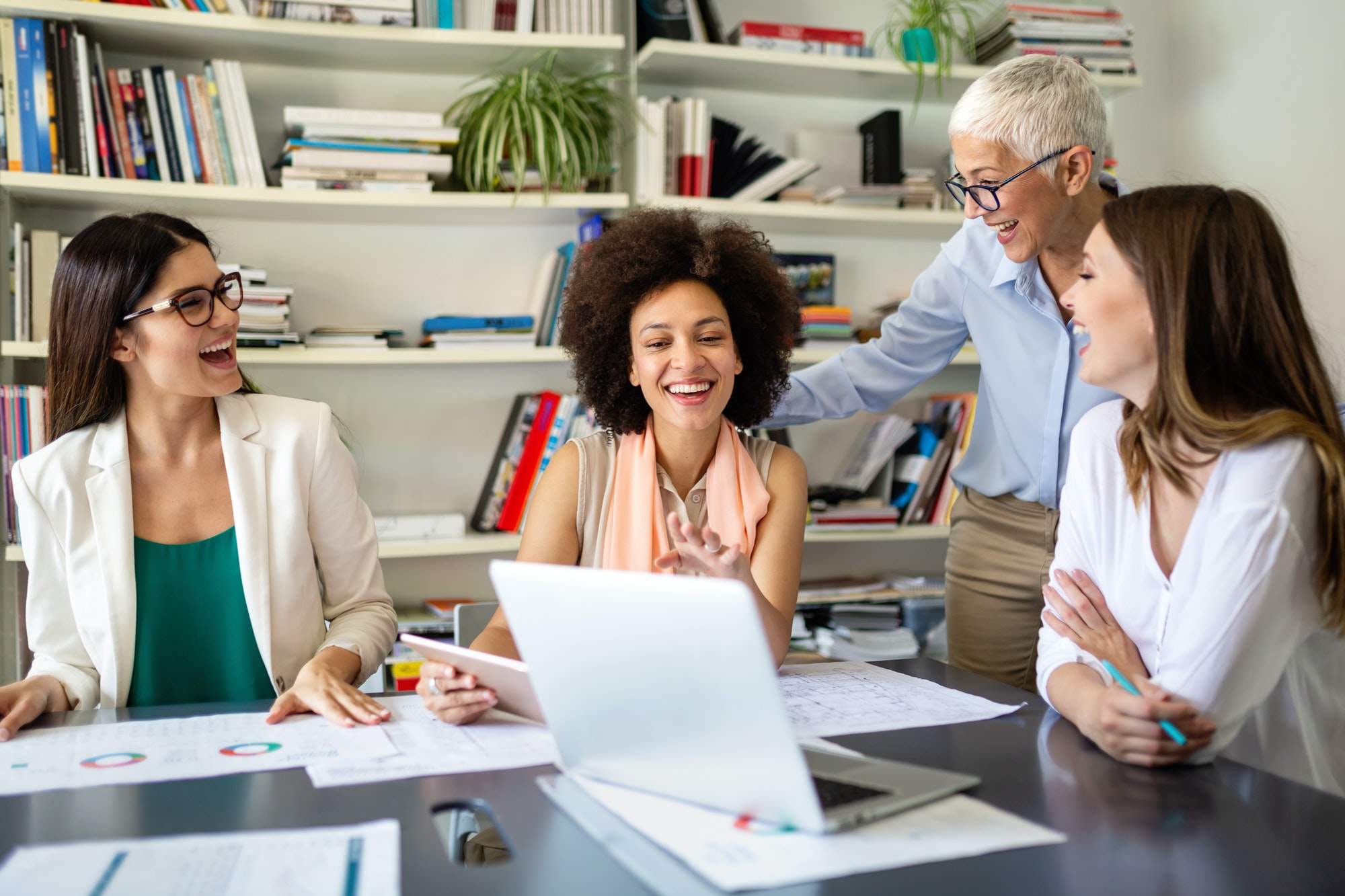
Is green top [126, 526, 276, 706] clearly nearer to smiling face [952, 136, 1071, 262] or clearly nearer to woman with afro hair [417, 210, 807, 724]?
woman with afro hair [417, 210, 807, 724]

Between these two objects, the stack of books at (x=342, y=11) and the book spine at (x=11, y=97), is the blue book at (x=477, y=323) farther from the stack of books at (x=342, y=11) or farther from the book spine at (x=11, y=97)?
the book spine at (x=11, y=97)

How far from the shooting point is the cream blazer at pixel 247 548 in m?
1.67

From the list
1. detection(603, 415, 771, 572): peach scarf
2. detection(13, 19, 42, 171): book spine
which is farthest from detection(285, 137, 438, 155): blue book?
detection(603, 415, 771, 572): peach scarf

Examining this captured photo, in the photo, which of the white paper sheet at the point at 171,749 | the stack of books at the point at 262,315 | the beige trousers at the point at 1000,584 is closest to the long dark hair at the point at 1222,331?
the beige trousers at the point at 1000,584

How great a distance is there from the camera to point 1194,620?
1261 millimetres

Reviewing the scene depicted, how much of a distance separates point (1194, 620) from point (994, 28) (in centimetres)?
248

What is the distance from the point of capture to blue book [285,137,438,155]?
9.21 ft

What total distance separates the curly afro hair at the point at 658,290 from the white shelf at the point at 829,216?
0.84 metres

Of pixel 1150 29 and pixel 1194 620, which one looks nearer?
pixel 1194 620

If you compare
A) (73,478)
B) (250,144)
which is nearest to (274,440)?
(73,478)

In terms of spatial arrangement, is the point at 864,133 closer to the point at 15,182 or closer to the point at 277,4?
the point at 277,4

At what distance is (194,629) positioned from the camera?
178 cm

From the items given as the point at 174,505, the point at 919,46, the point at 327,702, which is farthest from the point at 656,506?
the point at 919,46

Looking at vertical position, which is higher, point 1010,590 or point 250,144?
point 250,144
